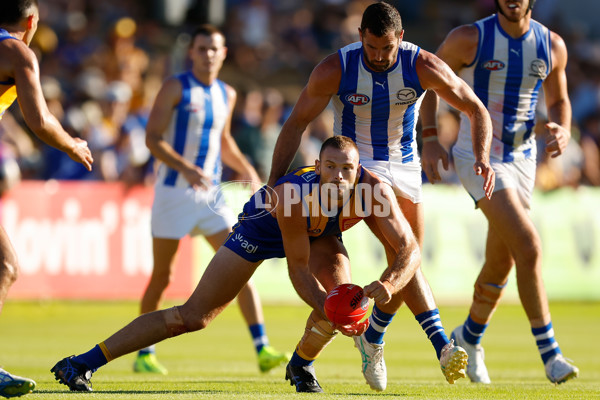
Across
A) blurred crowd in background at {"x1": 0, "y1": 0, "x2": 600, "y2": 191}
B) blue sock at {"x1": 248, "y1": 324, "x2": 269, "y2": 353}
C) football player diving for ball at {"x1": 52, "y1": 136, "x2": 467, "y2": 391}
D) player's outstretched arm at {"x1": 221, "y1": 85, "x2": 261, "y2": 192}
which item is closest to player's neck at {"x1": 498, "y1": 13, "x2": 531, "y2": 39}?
football player diving for ball at {"x1": 52, "y1": 136, "x2": 467, "y2": 391}

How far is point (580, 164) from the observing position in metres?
19.4

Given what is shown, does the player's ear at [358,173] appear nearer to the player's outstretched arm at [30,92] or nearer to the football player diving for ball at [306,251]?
the football player diving for ball at [306,251]

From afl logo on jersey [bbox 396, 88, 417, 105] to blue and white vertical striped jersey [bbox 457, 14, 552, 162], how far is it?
1237 mm

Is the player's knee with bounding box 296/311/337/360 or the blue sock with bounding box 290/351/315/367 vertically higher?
the player's knee with bounding box 296/311/337/360

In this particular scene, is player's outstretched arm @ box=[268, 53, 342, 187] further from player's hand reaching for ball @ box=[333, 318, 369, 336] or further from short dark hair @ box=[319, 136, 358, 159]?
player's hand reaching for ball @ box=[333, 318, 369, 336]

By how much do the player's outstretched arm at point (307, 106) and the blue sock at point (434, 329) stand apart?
147cm

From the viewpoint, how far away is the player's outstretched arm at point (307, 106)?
726 centimetres

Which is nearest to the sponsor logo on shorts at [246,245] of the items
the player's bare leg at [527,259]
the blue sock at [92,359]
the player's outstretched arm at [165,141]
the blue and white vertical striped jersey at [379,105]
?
the blue and white vertical striped jersey at [379,105]

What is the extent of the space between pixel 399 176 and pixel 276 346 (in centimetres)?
459

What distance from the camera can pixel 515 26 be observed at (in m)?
8.33

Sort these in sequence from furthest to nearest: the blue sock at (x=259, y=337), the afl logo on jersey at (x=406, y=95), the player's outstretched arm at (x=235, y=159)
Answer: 1. the player's outstretched arm at (x=235, y=159)
2. the blue sock at (x=259, y=337)
3. the afl logo on jersey at (x=406, y=95)

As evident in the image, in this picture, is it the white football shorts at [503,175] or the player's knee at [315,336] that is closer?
the player's knee at [315,336]

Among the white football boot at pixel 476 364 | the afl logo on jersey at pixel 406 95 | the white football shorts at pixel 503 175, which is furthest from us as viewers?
the white football boot at pixel 476 364

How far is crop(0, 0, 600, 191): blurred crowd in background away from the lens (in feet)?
54.4
